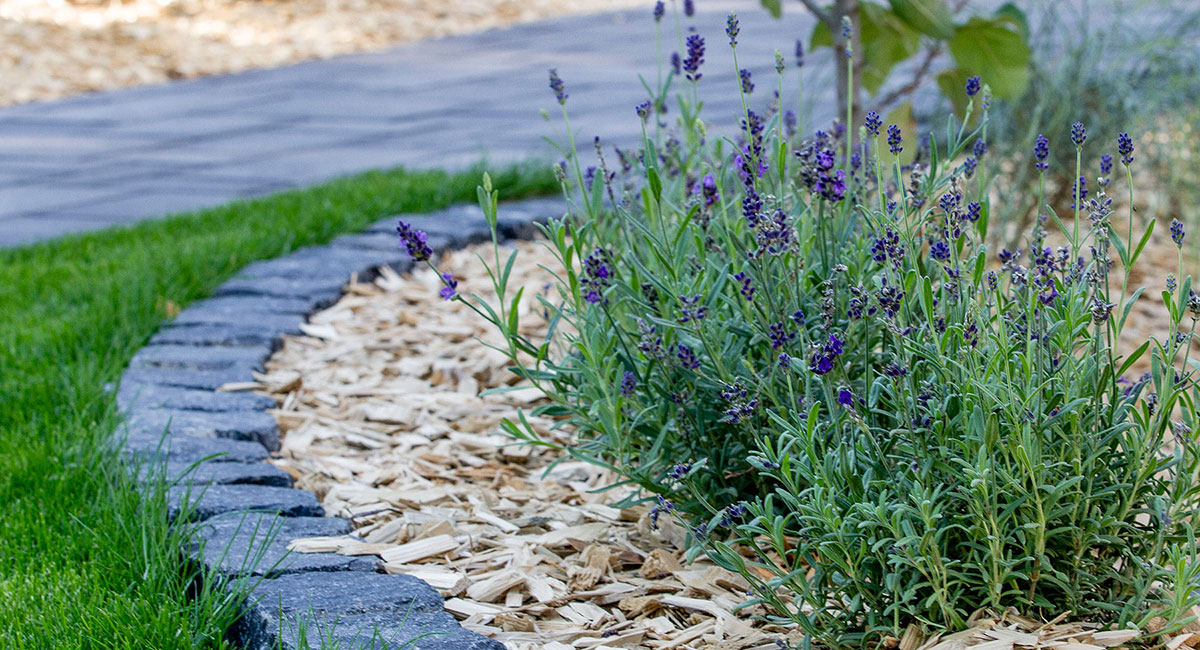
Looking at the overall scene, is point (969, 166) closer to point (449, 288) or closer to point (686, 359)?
point (686, 359)

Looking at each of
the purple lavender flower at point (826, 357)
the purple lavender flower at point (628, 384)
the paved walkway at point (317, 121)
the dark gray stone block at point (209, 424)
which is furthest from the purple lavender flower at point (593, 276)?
the paved walkway at point (317, 121)

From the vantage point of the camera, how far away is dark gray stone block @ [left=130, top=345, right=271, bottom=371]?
3008 mm

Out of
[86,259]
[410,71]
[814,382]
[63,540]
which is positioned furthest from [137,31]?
[814,382]

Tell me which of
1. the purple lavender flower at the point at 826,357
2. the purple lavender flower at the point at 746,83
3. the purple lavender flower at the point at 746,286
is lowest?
the purple lavender flower at the point at 826,357

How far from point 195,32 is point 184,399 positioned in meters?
7.66

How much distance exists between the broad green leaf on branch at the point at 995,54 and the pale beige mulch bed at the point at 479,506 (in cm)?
141

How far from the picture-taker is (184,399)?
9.12 ft

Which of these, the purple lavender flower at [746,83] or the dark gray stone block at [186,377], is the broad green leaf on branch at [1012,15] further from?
the dark gray stone block at [186,377]

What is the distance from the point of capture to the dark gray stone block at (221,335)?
3164 mm

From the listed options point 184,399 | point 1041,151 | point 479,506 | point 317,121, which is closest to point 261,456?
point 184,399

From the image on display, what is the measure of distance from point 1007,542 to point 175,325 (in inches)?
95.0

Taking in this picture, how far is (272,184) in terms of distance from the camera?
17.5ft

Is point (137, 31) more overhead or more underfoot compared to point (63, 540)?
more overhead

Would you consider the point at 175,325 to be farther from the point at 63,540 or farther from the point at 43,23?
the point at 43,23
